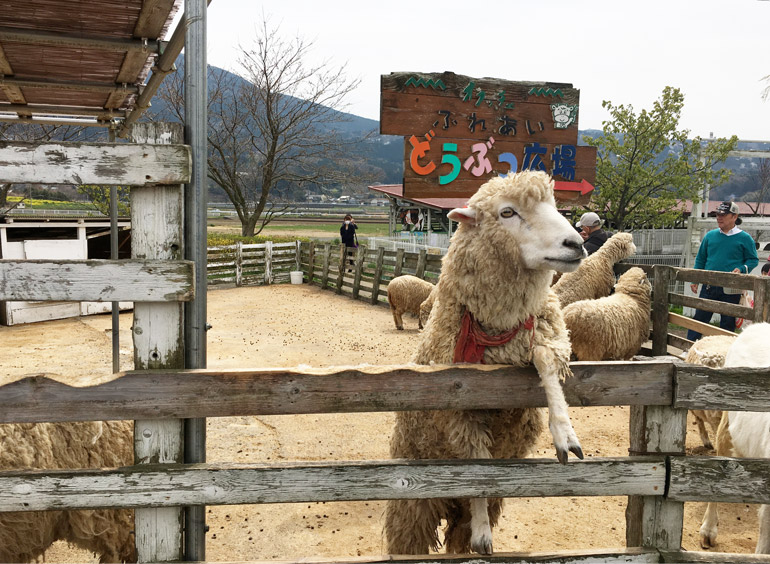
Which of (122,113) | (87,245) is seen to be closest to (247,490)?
(122,113)

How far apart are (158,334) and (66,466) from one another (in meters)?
1.12

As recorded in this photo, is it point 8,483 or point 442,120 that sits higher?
point 442,120

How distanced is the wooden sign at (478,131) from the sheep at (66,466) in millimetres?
2702

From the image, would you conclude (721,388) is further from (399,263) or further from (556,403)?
(399,263)

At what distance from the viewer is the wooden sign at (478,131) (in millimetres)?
4387

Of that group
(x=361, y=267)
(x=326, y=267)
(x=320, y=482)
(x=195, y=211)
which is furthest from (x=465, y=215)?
(x=326, y=267)

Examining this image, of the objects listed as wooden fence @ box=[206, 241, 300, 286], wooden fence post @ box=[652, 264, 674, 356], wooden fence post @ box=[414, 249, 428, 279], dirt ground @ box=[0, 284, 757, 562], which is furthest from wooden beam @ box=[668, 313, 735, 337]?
wooden fence @ box=[206, 241, 300, 286]

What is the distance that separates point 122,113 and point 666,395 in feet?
17.7

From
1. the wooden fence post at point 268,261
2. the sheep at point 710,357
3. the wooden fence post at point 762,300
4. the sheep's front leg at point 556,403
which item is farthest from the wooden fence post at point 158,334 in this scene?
the wooden fence post at point 268,261

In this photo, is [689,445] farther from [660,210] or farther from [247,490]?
[660,210]

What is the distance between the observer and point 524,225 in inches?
99.3

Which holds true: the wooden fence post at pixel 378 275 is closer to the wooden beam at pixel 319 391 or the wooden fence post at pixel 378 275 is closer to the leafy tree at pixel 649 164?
the leafy tree at pixel 649 164

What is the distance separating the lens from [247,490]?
7.00 ft

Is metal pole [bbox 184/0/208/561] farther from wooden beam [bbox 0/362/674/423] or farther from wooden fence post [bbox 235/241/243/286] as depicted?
wooden fence post [bbox 235/241/243/286]
